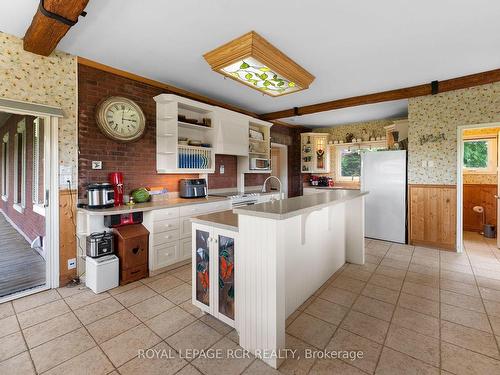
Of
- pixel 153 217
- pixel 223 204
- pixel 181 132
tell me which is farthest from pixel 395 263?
pixel 181 132

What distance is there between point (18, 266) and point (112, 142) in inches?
84.2

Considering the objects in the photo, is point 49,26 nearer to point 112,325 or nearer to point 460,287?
point 112,325

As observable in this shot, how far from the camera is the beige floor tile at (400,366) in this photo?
1.56m

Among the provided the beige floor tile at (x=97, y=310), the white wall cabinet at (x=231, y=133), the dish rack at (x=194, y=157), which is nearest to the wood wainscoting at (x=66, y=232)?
the beige floor tile at (x=97, y=310)

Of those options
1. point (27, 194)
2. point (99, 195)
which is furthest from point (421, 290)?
point (27, 194)

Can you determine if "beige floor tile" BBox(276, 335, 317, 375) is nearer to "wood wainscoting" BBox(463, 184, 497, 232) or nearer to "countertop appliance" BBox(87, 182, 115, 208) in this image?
"countertop appliance" BBox(87, 182, 115, 208)

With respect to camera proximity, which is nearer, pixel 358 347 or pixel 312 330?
pixel 358 347

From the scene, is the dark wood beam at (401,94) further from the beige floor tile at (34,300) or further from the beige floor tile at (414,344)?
the beige floor tile at (34,300)

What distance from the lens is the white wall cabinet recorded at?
419 cm

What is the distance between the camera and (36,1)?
1.98 m

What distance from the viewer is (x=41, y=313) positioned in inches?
87.8

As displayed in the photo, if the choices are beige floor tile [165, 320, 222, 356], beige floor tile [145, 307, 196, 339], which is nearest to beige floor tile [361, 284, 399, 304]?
beige floor tile [165, 320, 222, 356]

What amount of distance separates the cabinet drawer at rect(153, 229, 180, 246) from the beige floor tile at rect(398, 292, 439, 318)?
8.67ft

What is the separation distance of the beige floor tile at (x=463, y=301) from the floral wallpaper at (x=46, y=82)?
14.0ft
